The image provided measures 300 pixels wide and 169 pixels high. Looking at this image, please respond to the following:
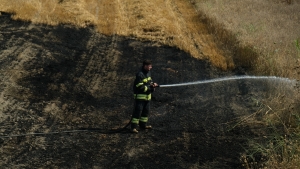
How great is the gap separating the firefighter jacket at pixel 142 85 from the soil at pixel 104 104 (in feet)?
2.79

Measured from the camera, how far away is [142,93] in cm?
891

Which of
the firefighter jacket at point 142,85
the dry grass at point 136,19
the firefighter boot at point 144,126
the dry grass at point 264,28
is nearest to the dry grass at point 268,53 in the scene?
the dry grass at point 264,28

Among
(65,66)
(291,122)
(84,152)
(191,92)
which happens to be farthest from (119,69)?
(291,122)

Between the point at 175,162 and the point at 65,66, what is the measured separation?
230 inches

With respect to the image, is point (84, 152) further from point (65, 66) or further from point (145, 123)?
point (65, 66)

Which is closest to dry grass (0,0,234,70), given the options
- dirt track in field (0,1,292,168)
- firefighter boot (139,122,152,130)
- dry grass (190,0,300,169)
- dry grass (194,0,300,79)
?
dirt track in field (0,1,292,168)

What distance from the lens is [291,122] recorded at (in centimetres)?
875

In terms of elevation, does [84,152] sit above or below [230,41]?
below

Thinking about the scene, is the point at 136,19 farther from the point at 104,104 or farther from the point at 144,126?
the point at 144,126

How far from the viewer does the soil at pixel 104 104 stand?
802cm

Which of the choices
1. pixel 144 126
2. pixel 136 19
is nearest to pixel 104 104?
pixel 144 126

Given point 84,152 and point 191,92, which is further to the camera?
point 191,92

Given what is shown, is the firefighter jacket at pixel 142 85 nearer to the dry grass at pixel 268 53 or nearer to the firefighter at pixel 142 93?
the firefighter at pixel 142 93

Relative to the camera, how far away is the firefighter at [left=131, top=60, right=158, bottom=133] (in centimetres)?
877
